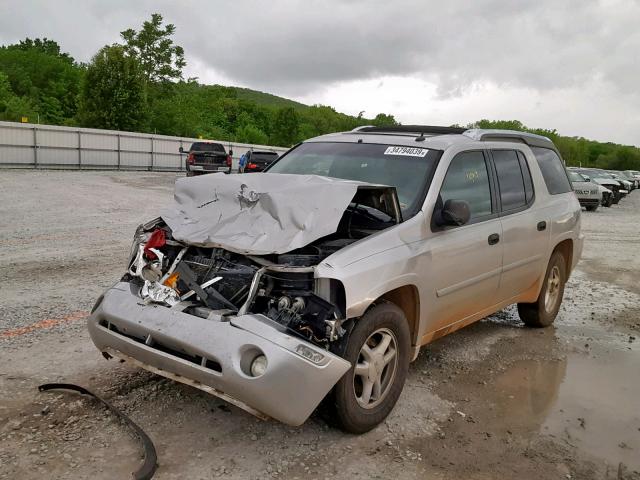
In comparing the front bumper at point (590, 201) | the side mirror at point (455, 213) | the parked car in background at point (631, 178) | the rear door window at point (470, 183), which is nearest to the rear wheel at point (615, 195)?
the front bumper at point (590, 201)

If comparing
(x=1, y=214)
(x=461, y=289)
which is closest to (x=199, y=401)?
(x=461, y=289)

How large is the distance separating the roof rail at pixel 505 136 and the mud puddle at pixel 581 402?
1991 mm

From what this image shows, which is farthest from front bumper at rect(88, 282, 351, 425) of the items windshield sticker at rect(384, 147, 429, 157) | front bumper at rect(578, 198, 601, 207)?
front bumper at rect(578, 198, 601, 207)

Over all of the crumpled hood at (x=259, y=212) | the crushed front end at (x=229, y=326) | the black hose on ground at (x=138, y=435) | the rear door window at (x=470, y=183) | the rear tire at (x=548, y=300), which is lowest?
the black hose on ground at (x=138, y=435)

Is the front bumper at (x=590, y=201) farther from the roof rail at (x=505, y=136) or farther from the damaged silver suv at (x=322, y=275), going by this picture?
the damaged silver suv at (x=322, y=275)

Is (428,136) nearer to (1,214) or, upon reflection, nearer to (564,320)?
(564,320)

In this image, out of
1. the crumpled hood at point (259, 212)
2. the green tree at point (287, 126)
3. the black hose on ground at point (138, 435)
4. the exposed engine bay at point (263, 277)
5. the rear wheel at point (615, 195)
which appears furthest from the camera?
the green tree at point (287, 126)

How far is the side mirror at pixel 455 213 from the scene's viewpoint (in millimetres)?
3926

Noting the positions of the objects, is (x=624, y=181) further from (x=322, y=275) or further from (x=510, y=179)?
(x=322, y=275)

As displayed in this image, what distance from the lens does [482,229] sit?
15.0ft

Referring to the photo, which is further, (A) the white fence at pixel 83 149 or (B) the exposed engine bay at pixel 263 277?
(A) the white fence at pixel 83 149

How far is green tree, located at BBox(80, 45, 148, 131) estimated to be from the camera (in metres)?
43.2

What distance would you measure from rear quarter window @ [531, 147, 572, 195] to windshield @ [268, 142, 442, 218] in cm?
193

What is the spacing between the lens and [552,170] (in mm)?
6059
